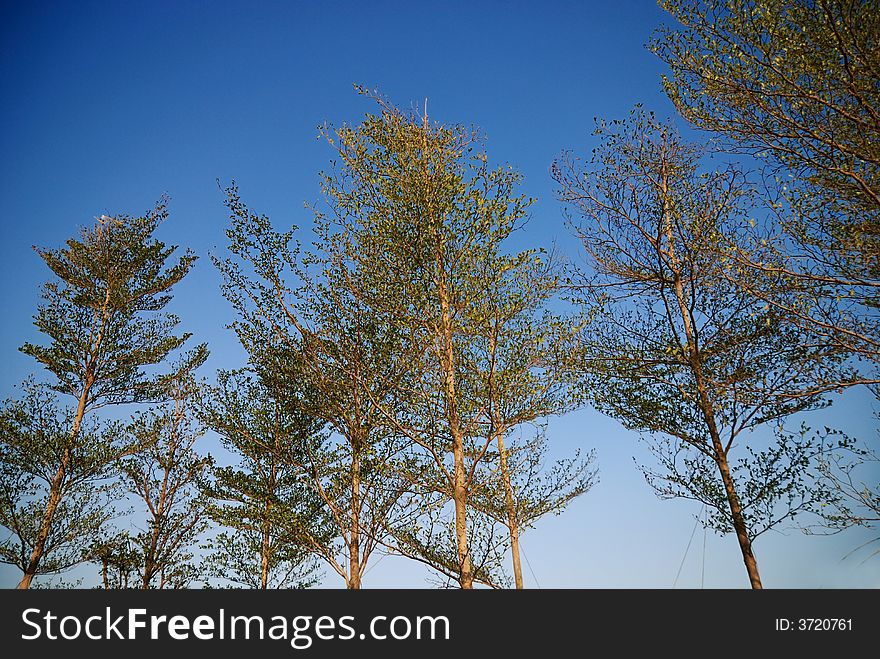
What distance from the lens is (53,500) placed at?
10.8m

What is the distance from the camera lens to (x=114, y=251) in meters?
13.0

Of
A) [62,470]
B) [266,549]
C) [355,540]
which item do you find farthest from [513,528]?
[62,470]

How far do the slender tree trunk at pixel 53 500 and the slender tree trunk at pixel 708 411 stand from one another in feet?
36.8

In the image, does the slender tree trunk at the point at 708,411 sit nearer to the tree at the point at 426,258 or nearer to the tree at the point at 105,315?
the tree at the point at 426,258

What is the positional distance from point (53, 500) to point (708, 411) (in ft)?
37.9

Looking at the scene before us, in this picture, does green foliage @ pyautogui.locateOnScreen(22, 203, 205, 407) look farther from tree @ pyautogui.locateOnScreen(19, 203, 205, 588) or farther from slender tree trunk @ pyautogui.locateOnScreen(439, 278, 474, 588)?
slender tree trunk @ pyautogui.locateOnScreen(439, 278, 474, 588)

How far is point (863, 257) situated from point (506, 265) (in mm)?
3569

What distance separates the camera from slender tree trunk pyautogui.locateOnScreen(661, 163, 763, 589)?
6.43 meters

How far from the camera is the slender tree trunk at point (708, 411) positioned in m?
6.43

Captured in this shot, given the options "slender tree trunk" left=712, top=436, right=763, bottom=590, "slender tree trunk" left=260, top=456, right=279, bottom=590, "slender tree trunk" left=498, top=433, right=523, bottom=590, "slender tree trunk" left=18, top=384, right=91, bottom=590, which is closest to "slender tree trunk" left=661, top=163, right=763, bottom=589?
"slender tree trunk" left=712, top=436, right=763, bottom=590

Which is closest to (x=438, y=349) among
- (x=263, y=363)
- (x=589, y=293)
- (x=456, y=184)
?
(x=456, y=184)

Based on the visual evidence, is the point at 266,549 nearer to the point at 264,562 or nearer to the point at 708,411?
the point at 264,562

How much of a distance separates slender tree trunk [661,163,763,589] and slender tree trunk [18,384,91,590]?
11.2 metres
